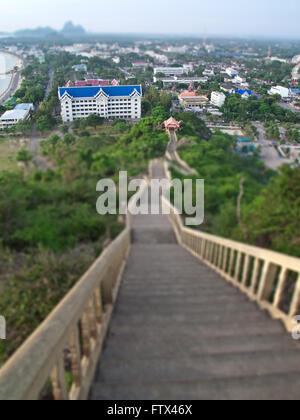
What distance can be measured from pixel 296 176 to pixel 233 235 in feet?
7.34

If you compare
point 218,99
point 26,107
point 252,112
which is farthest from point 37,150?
point 218,99

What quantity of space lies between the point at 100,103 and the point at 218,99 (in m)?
3.50

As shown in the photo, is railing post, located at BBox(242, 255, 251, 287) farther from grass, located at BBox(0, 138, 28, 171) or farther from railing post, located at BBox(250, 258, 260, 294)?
grass, located at BBox(0, 138, 28, 171)

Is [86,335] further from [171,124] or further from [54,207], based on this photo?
[171,124]

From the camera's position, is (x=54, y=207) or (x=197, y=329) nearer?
(x=197, y=329)

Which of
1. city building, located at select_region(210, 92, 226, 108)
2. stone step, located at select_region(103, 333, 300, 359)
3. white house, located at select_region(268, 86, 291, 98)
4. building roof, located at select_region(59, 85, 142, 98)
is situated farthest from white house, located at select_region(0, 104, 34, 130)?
white house, located at select_region(268, 86, 291, 98)

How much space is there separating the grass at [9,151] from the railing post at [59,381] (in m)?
2.08

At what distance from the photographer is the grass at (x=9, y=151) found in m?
2.68

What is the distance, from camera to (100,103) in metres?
4.03

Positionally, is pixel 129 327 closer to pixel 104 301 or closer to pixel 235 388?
pixel 104 301

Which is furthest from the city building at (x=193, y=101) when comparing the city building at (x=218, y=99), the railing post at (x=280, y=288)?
the railing post at (x=280, y=288)

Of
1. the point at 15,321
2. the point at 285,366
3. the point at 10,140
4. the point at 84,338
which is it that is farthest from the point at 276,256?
the point at 10,140

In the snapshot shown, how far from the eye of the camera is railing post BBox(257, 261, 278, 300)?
245 centimetres

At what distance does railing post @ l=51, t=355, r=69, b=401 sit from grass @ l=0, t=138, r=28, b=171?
2082 mm
